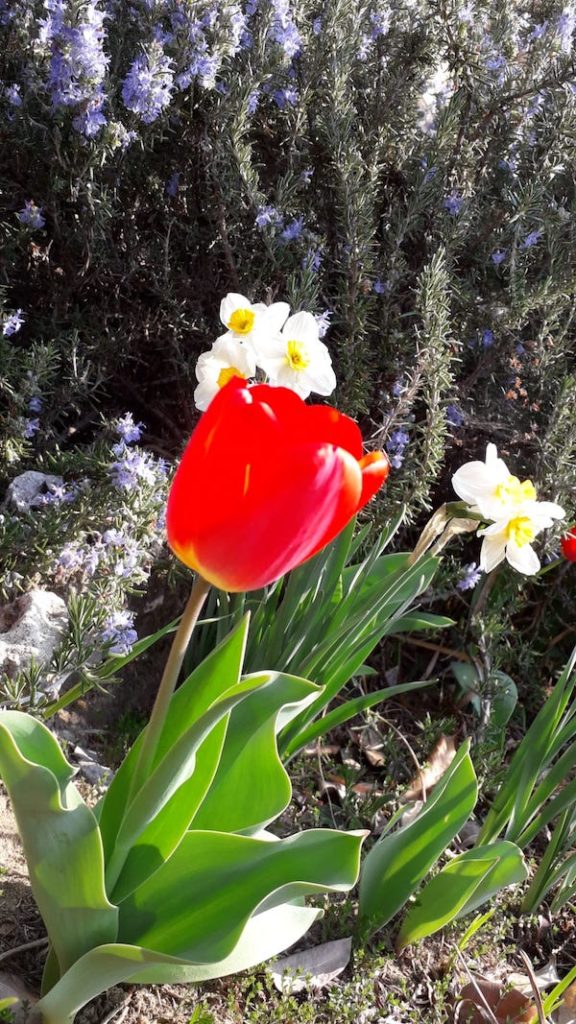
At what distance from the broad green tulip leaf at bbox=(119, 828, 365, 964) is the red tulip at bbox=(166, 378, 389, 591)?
423mm

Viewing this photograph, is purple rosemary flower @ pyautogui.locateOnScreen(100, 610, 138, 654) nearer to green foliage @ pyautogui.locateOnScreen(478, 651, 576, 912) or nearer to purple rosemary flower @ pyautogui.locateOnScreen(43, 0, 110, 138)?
green foliage @ pyautogui.locateOnScreen(478, 651, 576, 912)

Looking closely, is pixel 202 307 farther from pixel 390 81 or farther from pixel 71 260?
pixel 390 81

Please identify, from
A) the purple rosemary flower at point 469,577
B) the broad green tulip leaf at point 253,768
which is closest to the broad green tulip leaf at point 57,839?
the broad green tulip leaf at point 253,768

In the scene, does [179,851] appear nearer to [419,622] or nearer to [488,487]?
[488,487]

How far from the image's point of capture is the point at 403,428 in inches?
90.2

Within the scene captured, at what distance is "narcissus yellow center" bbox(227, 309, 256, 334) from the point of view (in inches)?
52.7

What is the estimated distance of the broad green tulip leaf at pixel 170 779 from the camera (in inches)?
36.8

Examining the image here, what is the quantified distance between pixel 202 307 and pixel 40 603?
103cm

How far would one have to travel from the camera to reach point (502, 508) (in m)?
1.21

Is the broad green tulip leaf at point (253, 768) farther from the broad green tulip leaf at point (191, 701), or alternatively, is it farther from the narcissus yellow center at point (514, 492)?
the narcissus yellow center at point (514, 492)

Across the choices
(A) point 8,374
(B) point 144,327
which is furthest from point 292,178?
(A) point 8,374

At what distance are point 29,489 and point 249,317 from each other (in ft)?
2.63

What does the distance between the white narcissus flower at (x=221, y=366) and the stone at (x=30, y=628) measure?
2.16 ft

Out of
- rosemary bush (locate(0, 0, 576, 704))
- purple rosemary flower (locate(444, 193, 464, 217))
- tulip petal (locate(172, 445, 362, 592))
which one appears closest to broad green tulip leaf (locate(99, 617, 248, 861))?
tulip petal (locate(172, 445, 362, 592))
